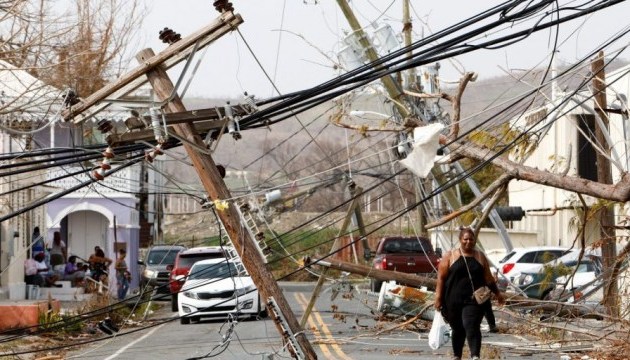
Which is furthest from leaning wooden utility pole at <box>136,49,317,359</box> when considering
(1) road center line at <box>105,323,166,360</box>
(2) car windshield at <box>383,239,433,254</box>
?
(2) car windshield at <box>383,239,433,254</box>

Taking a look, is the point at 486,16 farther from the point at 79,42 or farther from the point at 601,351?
the point at 79,42

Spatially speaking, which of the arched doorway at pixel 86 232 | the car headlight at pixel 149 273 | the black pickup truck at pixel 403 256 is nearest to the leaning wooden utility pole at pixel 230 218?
the black pickup truck at pixel 403 256

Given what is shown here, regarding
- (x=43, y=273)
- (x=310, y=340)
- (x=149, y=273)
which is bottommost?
(x=310, y=340)

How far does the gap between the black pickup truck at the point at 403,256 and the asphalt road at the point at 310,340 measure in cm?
927

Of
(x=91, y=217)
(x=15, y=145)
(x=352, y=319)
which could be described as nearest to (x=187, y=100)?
(x=91, y=217)

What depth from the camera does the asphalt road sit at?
20.4 m

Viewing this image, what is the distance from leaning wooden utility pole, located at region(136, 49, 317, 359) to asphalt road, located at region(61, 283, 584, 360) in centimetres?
135

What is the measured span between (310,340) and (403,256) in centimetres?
1646

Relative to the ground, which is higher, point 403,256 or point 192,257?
point 192,257

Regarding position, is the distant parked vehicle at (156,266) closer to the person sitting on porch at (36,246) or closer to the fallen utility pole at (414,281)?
the person sitting on porch at (36,246)

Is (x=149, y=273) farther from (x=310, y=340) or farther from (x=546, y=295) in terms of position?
(x=546, y=295)

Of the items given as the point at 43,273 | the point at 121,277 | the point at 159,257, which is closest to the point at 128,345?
the point at 43,273

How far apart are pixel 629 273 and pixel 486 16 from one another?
20.5 feet

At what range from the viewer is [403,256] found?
131 feet
